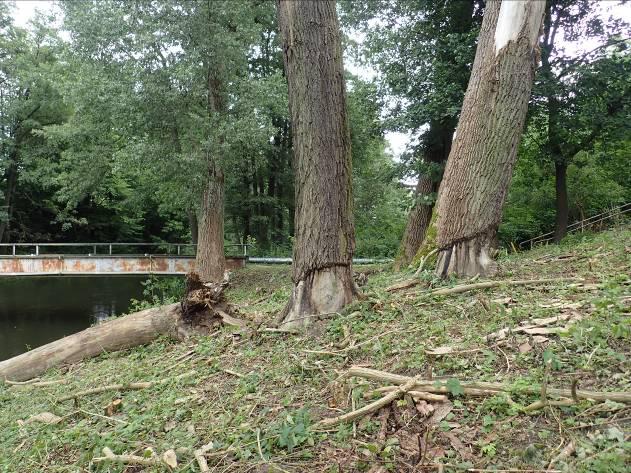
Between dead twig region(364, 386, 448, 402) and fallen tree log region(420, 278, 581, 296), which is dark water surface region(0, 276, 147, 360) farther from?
dead twig region(364, 386, 448, 402)

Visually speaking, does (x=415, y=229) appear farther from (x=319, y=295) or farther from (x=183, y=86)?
(x=183, y=86)

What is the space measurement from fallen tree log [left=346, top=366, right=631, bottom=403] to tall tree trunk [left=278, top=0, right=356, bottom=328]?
1294mm

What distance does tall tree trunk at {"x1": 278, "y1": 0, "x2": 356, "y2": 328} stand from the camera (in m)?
3.85

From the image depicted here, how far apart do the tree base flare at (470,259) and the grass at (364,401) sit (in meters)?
0.24

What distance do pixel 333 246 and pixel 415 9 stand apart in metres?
9.18

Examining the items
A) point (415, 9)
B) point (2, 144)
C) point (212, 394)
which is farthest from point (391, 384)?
point (2, 144)

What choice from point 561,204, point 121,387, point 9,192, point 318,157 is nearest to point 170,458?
point 121,387

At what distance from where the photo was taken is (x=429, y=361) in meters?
2.79

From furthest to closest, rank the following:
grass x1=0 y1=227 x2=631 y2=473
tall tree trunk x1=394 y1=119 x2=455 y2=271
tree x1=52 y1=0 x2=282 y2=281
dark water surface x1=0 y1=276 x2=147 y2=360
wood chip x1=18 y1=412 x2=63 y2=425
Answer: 1. dark water surface x1=0 y1=276 x2=147 y2=360
2. tree x1=52 y1=0 x2=282 y2=281
3. tall tree trunk x1=394 y1=119 x2=455 y2=271
4. wood chip x1=18 y1=412 x2=63 y2=425
5. grass x1=0 y1=227 x2=631 y2=473

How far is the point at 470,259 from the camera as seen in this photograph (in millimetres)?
4539

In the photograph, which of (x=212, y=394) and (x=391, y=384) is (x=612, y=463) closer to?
(x=391, y=384)

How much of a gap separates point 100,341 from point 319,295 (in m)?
3.24

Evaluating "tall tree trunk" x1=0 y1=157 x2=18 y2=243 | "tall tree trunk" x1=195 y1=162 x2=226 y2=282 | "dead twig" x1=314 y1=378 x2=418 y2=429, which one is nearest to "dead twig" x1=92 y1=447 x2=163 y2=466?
"dead twig" x1=314 y1=378 x2=418 y2=429

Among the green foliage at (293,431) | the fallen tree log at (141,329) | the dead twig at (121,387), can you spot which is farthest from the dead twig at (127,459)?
the fallen tree log at (141,329)
